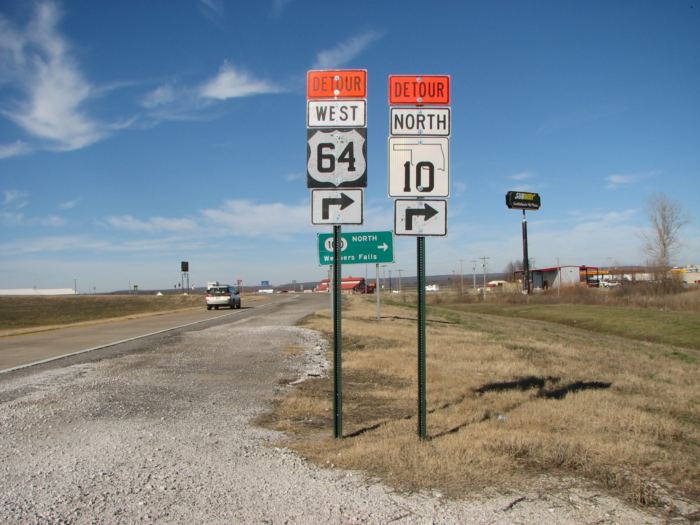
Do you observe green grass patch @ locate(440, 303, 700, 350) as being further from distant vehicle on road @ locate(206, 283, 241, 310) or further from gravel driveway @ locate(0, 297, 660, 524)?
distant vehicle on road @ locate(206, 283, 241, 310)

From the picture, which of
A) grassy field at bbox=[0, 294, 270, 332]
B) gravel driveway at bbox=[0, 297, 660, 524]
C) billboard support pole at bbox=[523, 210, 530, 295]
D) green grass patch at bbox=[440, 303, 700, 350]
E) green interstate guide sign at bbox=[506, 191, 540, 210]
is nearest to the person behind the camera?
gravel driveway at bbox=[0, 297, 660, 524]

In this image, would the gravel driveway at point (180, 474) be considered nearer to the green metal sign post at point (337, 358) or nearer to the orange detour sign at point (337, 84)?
the green metal sign post at point (337, 358)

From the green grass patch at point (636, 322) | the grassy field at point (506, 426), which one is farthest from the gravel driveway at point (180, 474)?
the green grass patch at point (636, 322)

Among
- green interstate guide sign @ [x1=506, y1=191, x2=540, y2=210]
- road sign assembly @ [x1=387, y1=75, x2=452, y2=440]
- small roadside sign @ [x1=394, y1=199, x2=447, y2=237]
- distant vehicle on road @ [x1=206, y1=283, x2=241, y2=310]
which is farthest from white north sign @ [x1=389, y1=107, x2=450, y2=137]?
green interstate guide sign @ [x1=506, y1=191, x2=540, y2=210]

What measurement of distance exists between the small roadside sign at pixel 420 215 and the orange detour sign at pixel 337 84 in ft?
4.00

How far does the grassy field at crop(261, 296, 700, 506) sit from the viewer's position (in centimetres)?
470

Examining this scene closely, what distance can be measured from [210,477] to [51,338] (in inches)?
609

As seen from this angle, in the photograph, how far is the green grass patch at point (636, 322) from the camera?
31.6 meters

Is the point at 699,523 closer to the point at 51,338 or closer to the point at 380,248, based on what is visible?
the point at 51,338

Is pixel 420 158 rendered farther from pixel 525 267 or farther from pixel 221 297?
pixel 525 267

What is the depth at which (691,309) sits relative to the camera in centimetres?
4359

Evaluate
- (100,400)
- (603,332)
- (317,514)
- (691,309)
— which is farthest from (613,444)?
(691,309)

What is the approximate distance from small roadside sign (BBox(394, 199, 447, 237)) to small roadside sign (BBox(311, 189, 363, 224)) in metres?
0.42

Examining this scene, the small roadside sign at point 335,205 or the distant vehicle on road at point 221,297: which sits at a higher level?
the small roadside sign at point 335,205
